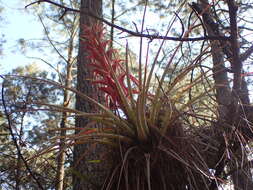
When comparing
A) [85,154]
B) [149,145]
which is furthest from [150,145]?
[85,154]

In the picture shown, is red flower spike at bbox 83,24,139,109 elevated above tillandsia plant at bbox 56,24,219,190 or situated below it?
above

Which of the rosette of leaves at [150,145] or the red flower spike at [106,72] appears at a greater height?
the red flower spike at [106,72]

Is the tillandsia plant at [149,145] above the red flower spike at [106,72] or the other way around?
the other way around

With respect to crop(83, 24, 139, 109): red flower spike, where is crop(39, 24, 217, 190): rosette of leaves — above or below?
below

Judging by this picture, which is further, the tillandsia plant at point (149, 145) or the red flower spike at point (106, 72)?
the red flower spike at point (106, 72)

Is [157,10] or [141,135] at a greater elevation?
[157,10]

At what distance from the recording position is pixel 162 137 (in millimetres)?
767

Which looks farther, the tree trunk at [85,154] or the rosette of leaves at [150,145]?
the tree trunk at [85,154]

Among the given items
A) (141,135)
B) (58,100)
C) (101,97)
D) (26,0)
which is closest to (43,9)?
(26,0)

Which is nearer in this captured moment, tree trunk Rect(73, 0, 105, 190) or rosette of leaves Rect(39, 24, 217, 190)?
rosette of leaves Rect(39, 24, 217, 190)

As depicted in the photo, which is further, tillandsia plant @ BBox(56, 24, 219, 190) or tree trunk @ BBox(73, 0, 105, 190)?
tree trunk @ BBox(73, 0, 105, 190)

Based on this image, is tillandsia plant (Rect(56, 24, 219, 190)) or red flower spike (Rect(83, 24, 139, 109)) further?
red flower spike (Rect(83, 24, 139, 109))

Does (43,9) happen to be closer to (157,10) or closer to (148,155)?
(157,10)

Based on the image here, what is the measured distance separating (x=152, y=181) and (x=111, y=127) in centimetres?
19
